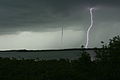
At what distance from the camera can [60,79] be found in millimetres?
23078

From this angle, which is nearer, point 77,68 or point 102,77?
point 102,77

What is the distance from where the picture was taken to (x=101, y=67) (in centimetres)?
2497

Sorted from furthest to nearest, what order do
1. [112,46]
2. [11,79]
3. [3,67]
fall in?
[3,67] → [112,46] → [11,79]

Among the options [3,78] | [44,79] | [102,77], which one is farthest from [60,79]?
[3,78]

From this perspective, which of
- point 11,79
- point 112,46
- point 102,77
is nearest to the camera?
point 102,77

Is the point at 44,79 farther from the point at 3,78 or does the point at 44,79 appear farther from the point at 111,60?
the point at 111,60

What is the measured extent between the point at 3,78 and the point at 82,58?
703 cm

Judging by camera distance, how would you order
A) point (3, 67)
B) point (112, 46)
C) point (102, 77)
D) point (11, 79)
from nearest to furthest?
point (102, 77) < point (11, 79) < point (112, 46) < point (3, 67)

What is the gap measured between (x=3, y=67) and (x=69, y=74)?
30.9 feet

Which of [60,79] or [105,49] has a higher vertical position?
[105,49]

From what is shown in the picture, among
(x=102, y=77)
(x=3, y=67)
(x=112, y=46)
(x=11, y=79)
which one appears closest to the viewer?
(x=102, y=77)

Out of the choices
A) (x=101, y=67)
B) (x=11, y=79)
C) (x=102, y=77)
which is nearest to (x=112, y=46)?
(x=101, y=67)

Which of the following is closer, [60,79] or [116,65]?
[60,79]

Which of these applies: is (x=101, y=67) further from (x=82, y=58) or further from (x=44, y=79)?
(x=44, y=79)
